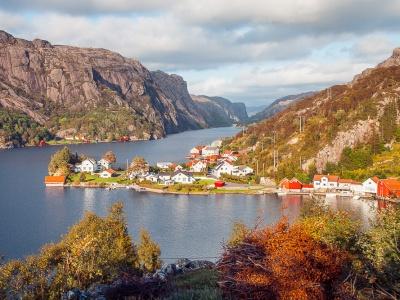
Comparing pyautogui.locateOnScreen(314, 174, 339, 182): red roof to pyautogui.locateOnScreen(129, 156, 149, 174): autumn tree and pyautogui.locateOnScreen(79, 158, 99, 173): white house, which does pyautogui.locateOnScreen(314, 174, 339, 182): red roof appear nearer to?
pyautogui.locateOnScreen(129, 156, 149, 174): autumn tree

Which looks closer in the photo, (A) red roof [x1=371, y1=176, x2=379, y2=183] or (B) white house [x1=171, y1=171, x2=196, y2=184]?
(A) red roof [x1=371, y1=176, x2=379, y2=183]

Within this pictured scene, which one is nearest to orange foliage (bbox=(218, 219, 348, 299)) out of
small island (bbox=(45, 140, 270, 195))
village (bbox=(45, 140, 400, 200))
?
village (bbox=(45, 140, 400, 200))

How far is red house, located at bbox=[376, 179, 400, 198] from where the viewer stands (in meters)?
41.2

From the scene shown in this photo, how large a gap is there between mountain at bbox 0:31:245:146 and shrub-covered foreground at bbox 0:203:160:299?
114775 millimetres

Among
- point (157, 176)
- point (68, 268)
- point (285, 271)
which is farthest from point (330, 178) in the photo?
point (285, 271)

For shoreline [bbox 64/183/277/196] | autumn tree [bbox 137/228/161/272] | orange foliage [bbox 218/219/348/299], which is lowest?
autumn tree [bbox 137/228/161/272]

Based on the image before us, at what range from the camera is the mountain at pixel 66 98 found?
142375 millimetres

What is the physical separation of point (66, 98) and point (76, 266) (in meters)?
166

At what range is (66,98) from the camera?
173 metres

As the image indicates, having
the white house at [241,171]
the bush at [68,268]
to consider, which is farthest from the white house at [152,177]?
the bush at [68,268]

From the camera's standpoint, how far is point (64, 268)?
15055mm

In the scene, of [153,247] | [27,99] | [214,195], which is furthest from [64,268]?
[27,99]

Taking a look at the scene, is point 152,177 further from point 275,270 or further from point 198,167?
point 275,270

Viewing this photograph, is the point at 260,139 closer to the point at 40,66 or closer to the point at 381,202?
the point at 381,202
